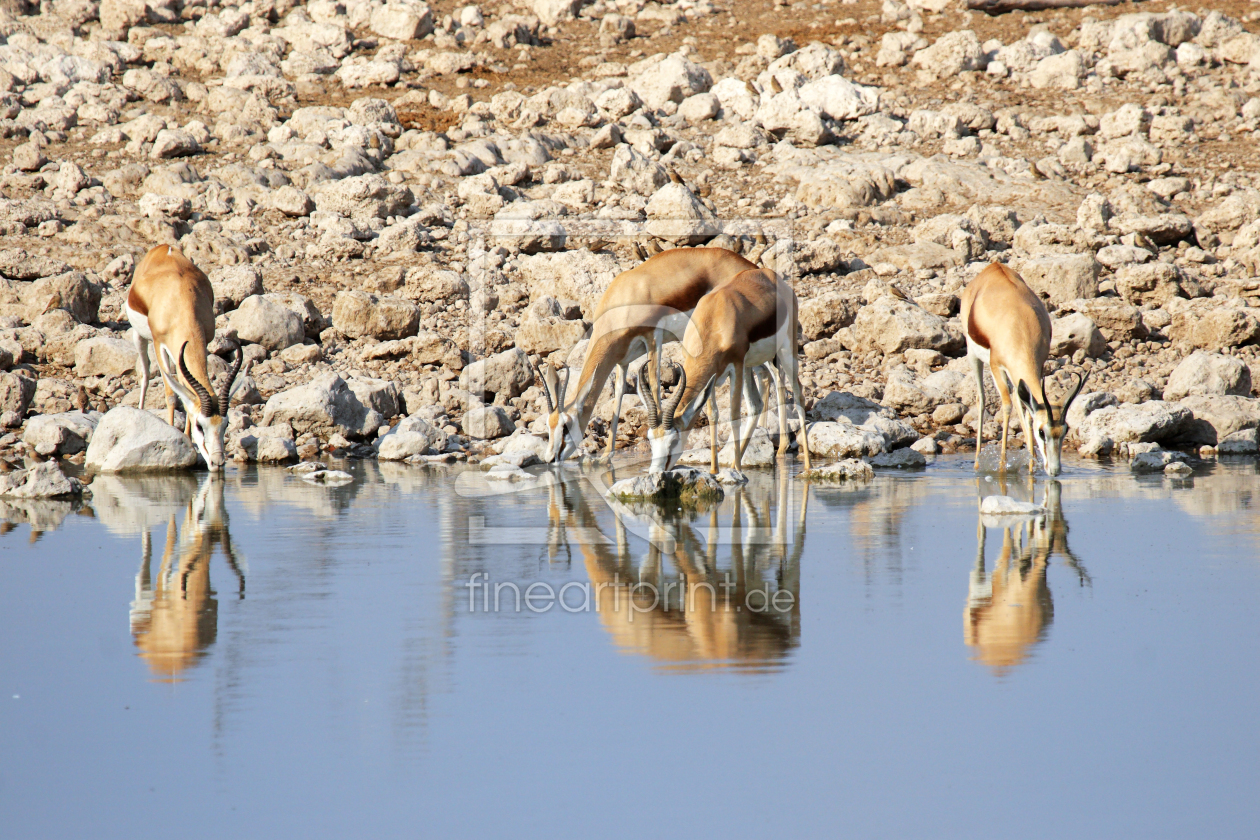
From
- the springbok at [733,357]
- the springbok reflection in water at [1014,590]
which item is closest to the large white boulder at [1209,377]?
the springbok at [733,357]

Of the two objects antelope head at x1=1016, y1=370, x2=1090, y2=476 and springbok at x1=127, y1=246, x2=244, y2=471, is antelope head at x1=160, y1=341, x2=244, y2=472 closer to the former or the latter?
springbok at x1=127, y1=246, x2=244, y2=471

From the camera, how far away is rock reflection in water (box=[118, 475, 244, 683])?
5.60m

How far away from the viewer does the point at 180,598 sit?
21.4 feet

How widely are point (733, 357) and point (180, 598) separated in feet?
18.5

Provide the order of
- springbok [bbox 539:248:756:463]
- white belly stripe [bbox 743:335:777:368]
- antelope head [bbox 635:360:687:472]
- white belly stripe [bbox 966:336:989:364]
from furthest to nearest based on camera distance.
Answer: white belly stripe [bbox 966:336:989:364], springbok [bbox 539:248:756:463], white belly stripe [bbox 743:335:777:368], antelope head [bbox 635:360:687:472]

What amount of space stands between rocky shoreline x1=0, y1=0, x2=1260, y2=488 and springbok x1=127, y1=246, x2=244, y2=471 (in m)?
0.49

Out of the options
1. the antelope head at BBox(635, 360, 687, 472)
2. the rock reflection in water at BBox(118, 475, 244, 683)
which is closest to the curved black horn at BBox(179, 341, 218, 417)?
the rock reflection in water at BBox(118, 475, 244, 683)

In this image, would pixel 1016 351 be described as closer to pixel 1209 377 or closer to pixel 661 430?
pixel 1209 377

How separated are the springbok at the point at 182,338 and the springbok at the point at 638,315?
3.05m

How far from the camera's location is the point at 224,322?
1627 centimetres

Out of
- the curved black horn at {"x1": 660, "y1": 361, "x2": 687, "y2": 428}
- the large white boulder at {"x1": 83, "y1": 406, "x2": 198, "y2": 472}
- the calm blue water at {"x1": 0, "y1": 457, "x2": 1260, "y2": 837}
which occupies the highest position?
the curved black horn at {"x1": 660, "y1": 361, "x2": 687, "y2": 428}

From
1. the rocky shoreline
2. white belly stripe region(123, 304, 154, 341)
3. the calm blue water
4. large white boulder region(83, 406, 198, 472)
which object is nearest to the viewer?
the calm blue water

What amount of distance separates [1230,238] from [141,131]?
1713 cm

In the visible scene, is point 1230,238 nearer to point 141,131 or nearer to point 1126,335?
point 1126,335
